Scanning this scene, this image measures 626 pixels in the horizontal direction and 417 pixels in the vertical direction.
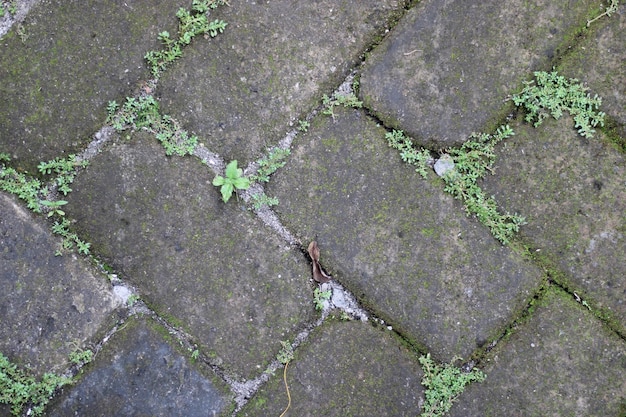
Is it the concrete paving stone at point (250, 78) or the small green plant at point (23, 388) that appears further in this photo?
the concrete paving stone at point (250, 78)

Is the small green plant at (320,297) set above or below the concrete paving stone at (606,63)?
below

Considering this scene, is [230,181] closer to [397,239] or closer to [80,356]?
[397,239]

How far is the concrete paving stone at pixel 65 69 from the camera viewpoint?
2688 millimetres

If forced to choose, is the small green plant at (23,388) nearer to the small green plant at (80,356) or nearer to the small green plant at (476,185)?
the small green plant at (80,356)

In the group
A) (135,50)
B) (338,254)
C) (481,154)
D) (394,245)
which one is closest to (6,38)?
(135,50)

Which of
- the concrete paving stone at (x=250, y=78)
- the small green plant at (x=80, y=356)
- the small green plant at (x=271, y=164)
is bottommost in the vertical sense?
the small green plant at (x=80, y=356)

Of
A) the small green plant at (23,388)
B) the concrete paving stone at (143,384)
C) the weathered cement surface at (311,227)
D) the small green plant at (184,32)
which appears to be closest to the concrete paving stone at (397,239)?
the weathered cement surface at (311,227)

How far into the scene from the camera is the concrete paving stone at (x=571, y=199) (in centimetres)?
269

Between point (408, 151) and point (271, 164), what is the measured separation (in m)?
0.63

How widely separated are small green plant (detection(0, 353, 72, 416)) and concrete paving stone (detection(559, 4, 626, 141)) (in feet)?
8.82

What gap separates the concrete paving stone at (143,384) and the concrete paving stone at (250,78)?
91 cm

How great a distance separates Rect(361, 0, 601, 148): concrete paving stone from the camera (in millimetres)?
2713

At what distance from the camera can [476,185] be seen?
8.90 feet

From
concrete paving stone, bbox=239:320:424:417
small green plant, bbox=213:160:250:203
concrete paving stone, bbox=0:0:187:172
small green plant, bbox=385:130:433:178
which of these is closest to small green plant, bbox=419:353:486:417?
concrete paving stone, bbox=239:320:424:417
